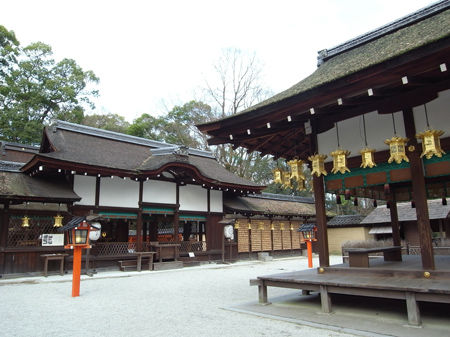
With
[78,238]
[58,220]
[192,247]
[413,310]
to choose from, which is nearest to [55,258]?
[58,220]

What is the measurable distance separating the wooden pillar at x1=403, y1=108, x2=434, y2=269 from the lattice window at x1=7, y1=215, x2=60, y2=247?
1164cm

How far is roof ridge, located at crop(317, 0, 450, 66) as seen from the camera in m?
6.99

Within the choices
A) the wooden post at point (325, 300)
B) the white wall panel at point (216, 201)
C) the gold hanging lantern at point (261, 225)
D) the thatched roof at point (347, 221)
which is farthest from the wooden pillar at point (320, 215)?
the thatched roof at point (347, 221)

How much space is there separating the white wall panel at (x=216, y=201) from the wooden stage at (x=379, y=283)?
1086cm

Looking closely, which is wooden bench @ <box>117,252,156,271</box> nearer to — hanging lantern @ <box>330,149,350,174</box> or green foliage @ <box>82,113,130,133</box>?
hanging lantern @ <box>330,149,350,174</box>

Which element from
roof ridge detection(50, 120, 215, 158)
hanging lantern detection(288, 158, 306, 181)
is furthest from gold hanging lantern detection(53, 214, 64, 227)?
hanging lantern detection(288, 158, 306, 181)

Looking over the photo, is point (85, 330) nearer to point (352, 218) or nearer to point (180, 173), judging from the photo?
point (180, 173)

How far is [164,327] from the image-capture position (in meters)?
5.10

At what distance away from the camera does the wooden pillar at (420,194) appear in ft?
17.2

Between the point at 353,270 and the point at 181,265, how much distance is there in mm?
10036

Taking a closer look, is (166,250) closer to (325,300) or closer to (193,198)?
(193,198)

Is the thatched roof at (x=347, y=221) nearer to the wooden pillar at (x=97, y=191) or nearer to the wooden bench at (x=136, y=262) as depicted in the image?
the wooden bench at (x=136, y=262)

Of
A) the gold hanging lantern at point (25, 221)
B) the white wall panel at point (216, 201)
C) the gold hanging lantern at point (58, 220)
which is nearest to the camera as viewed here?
the gold hanging lantern at point (25, 221)

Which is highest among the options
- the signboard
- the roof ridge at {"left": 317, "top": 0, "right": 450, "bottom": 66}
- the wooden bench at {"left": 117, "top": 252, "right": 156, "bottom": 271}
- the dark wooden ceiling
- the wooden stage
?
the roof ridge at {"left": 317, "top": 0, "right": 450, "bottom": 66}
